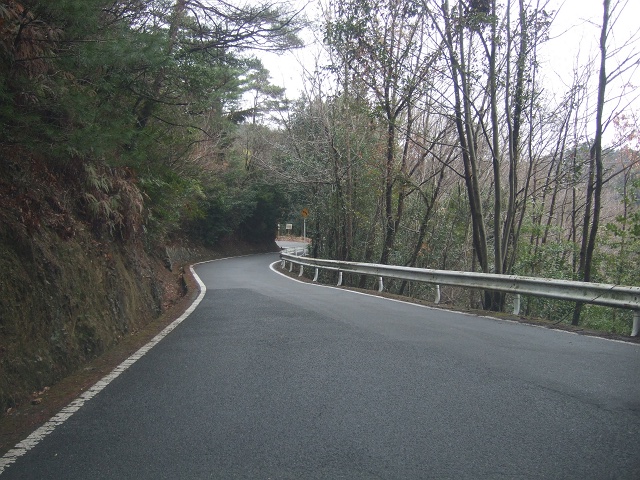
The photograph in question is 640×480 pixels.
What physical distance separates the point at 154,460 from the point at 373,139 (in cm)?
2304

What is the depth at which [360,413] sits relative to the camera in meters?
4.58

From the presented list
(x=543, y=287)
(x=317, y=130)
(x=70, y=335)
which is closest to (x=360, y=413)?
(x=70, y=335)

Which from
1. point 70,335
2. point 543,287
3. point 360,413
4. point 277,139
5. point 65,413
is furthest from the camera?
point 277,139

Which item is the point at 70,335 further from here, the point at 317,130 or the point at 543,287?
the point at 317,130

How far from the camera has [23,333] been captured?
5582 mm

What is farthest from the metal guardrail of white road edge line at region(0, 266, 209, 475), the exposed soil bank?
white road edge line at region(0, 266, 209, 475)

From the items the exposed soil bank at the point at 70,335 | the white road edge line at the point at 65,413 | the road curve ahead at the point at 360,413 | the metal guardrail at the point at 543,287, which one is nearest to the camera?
the road curve ahead at the point at 360,413

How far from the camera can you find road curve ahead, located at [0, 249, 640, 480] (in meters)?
3.65

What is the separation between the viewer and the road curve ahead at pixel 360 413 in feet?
12.0

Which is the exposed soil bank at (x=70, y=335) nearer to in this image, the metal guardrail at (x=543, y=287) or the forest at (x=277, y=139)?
the forest at (x=277, y=139)

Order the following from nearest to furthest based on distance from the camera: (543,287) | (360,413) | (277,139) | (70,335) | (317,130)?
(360,413), (70,335), (543,287), (317,130), (277,139)

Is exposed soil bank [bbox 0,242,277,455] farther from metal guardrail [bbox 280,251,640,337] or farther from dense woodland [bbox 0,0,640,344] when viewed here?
metal guardrail [bbox 280,251,640,337]

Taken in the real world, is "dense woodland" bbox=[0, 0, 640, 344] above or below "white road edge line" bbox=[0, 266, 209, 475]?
above

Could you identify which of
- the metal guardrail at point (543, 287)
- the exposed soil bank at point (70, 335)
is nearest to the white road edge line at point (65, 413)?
the exposed soil bank at point (70, 335)
